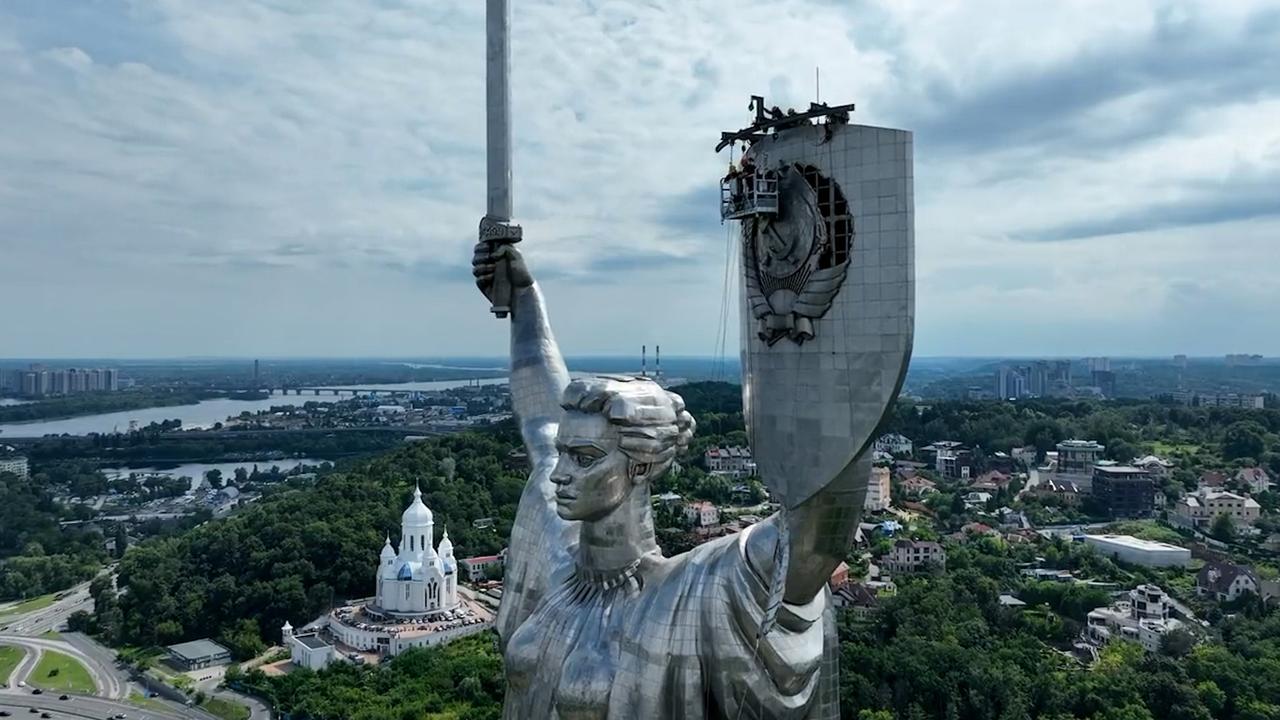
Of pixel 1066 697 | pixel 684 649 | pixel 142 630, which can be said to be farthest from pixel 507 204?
pixel 142 630

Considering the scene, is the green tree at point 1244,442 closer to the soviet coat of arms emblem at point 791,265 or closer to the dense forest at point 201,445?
the soviet coat of arms emblem at point 791,265

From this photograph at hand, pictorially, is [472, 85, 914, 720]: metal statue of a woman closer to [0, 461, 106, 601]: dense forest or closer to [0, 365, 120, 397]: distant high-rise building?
[0, 461, 106, 601]: dense forest

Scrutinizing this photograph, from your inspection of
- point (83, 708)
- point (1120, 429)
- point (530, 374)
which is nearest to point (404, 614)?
point (83, 708)

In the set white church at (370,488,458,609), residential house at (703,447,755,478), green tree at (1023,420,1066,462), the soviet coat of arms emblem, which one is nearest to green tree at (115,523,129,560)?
white church at (370,488,458,609)

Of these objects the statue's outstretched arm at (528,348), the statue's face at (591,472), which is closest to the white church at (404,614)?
the statue's outstretched arm at (528,348)

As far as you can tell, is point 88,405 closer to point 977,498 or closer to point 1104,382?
point 977,498
